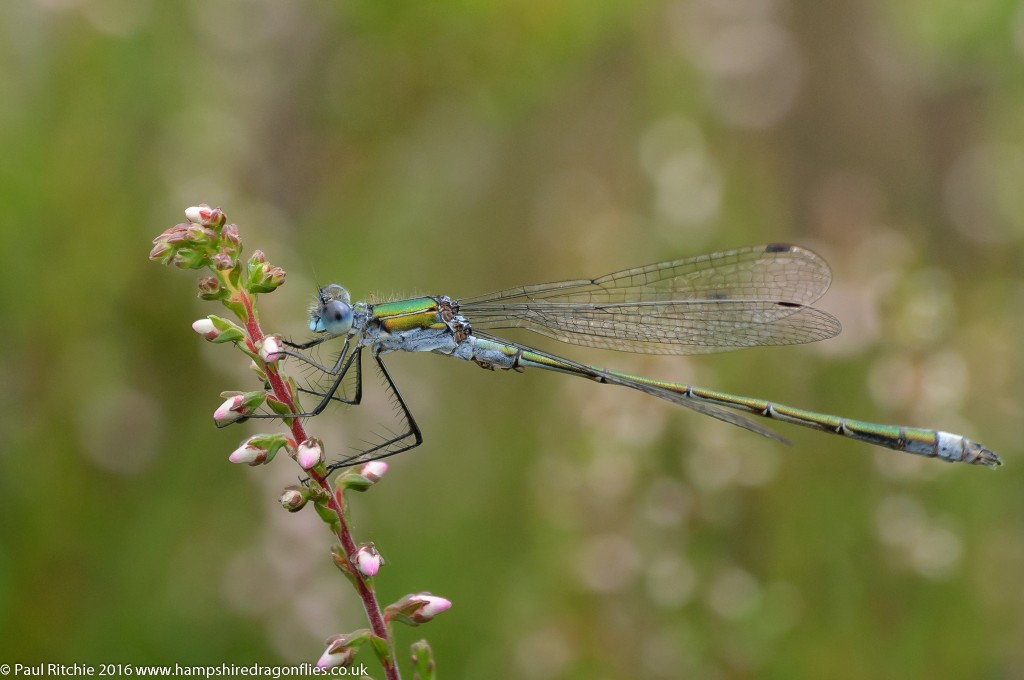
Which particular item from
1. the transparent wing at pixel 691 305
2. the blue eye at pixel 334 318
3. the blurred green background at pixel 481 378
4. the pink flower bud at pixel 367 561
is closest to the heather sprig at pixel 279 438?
the pink flower bud at pixel 367 561

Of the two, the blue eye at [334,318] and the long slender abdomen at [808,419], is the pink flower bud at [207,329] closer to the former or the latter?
the blue eye at [334,318]

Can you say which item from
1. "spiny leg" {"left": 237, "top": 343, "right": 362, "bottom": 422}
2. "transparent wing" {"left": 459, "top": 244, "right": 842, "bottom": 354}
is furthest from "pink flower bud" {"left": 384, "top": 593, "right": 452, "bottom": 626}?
"transparent wing" {"left": 459, "top": 244, "right": 842, "bottom": 354}

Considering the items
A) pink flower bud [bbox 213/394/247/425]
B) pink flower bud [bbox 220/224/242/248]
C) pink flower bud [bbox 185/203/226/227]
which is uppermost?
pink flower bud [bbox 185/203/226/227]

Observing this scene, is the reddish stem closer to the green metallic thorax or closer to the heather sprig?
the heather sprig

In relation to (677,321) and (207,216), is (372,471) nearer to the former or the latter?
(207,216)

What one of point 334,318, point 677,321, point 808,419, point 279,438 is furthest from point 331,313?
point 808,419

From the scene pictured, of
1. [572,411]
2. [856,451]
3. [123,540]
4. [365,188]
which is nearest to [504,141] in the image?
[365,188]

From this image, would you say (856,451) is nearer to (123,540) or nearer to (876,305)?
(876,305)

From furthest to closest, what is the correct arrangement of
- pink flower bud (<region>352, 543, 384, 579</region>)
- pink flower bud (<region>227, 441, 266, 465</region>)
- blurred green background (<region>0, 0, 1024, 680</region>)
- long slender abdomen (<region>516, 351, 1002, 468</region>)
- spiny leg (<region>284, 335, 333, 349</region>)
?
blurred green background (<region>0, 0, 1024, 680</region>) → long slender abdomen (<region>516, 351, 1002, 468</region>) → spiny leg (<region>284, 335, 333, 349</region>) → pink flower bud (<region>227, 441, 266, 465</region>) → pink flower bud (<region>352, 543, 384, 579</region>)
